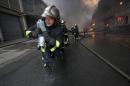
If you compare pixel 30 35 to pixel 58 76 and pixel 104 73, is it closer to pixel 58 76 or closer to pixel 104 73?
pixel 58 76

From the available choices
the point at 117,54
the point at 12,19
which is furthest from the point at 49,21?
the point at 12,19

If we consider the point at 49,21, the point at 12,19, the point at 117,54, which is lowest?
the point at 117,54

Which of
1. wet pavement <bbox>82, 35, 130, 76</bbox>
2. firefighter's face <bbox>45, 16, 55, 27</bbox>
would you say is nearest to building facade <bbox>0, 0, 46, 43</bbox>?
wet pavement <bbox>82, 35, 130, 76</bbox>

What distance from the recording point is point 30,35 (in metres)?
5.04

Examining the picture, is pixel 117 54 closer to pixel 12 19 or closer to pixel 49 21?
pixel 49 21

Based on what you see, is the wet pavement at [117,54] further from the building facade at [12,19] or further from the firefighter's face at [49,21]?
the building facade at [12,19]

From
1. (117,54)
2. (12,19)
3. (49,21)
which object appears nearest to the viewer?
(49,21)

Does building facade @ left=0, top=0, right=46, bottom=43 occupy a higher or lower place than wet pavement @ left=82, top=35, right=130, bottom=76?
higher

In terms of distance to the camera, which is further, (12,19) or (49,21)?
(12,19)

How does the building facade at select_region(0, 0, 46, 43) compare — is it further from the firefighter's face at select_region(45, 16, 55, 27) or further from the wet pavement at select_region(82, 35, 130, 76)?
the firefighter's face at select_region(45, 16, 55, 27)

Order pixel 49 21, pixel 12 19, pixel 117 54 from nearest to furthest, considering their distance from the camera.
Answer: pixel 49 21
pixel 117 54
pixel 12 19

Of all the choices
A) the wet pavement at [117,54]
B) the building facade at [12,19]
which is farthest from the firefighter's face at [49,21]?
the building facade at [12,19]

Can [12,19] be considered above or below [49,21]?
above

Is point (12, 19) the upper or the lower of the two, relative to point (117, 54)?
upper
